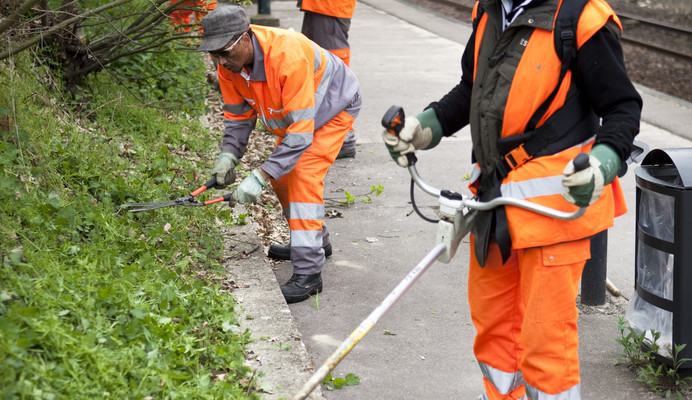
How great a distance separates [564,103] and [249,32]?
1918 millimetres

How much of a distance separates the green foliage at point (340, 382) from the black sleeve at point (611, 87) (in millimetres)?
1678

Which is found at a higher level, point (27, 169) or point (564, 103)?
point (564, 103)

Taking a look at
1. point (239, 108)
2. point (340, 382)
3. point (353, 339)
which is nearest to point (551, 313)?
point (353, 339)

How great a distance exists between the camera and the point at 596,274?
4.32 m

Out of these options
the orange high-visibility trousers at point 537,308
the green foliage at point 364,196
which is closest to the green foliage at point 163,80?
the green foliage at point 364,196

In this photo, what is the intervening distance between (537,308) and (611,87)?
2.59ft

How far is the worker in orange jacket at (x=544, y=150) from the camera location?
2.55m

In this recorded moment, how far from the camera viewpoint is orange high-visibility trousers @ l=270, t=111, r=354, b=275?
14.3 feet

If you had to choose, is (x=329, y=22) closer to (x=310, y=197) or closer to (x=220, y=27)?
(x=310, y=197)

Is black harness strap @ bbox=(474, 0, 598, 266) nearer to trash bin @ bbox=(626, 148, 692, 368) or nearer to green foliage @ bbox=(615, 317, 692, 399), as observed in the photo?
trash bin @ bbox=(626, 148, 692, 368)

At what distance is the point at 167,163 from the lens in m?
5.49

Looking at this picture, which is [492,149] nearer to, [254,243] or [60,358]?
[60,358]

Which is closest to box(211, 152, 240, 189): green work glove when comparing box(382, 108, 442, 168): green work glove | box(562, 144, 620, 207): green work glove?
box(382, 108, 442, 168): green work glove

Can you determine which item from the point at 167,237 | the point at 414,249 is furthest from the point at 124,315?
the point at 414,249
